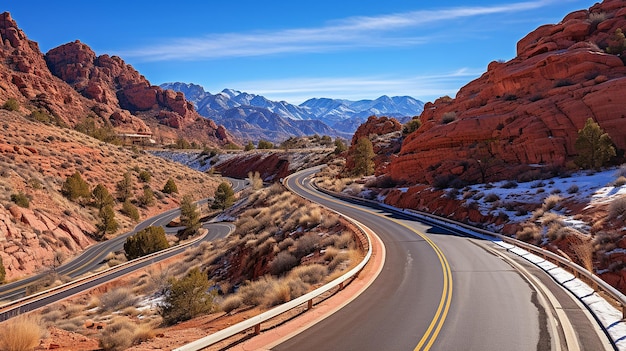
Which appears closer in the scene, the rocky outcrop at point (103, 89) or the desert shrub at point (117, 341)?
the desert shrub at point (117, 341)

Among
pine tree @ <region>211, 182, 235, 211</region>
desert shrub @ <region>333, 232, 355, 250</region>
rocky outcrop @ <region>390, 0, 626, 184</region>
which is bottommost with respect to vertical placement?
pine tree @ <region>211, 182, 235, 211</region>

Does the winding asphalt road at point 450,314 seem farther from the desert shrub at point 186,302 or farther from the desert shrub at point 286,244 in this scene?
the desert shrub at point 286,244

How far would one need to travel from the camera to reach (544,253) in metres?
15.8

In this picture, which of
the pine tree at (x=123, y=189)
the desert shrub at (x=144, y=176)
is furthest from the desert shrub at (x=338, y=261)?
the desert shrub at (x=144, y=176)

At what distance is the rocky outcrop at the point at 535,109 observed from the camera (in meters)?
30.9

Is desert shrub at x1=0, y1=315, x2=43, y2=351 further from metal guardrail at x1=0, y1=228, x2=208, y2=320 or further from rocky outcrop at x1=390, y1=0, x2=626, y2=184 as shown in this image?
rocky outcrop at x1=390, y1=0, x2=626, y2=184

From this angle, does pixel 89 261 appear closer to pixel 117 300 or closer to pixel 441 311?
pixel 117 300

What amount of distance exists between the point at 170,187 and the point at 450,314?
71136 millimetres

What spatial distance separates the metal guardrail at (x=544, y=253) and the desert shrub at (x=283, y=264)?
1118cm

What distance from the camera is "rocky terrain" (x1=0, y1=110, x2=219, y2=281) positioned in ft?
121

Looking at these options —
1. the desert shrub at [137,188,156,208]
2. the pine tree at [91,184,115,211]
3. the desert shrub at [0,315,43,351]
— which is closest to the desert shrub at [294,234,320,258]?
the desert shrub at [0,315,43,351]

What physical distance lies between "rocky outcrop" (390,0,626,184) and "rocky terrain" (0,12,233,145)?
374ft

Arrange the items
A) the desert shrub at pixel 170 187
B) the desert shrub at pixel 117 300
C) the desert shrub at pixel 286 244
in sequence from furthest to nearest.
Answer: the desert shrub at pixel 170 187
the desert shrub at pixel 117 300
the desert shrub at pixel 286 244

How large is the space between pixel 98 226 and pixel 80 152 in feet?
74.3
